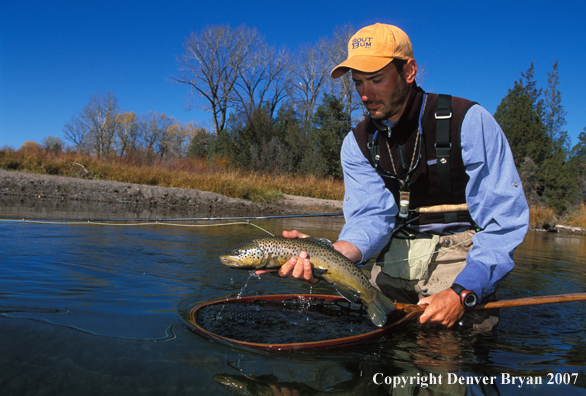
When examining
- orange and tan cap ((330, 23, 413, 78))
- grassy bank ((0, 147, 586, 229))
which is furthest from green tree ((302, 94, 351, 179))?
orange and tan cap ((330, 23, 413, 78))

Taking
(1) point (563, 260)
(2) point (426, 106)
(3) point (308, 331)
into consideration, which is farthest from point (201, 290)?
(1) point (563, 260)

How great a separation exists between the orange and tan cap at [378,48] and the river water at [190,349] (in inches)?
72.9

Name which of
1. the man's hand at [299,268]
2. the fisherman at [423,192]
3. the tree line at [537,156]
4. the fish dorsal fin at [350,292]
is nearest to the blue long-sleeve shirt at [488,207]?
the fisherman at [423,192]

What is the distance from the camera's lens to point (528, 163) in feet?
79.6

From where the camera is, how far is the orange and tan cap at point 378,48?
8.66ft

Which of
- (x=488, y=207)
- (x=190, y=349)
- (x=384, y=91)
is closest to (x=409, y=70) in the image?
(x=384, y=91)

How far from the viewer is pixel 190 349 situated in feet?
7.79

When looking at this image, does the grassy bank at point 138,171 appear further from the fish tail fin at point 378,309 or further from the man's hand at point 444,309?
the man's hand at point 444,309

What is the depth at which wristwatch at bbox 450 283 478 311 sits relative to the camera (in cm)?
225

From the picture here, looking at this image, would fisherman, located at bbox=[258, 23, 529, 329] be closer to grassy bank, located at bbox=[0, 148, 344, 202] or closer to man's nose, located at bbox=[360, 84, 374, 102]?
man's nose, located at bbox=[360, 84, 374, 102]

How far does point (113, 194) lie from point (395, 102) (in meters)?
A: 11.8

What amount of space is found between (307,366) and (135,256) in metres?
3.45

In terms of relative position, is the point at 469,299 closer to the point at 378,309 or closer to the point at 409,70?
the point at 378,309

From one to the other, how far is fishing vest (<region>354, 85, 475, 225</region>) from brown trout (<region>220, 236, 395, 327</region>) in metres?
0.87
